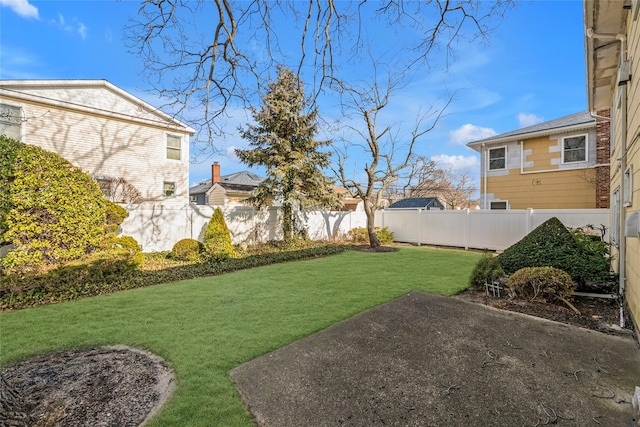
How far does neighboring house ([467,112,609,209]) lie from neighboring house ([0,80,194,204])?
12988mm

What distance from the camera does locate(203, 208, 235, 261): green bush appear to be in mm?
8286

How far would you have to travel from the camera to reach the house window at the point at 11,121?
9.62 m

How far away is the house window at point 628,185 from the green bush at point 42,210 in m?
9.78

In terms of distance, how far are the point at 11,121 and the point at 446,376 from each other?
1452 cm

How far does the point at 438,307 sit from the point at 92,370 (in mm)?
4279

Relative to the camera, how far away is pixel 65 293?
5.07 m

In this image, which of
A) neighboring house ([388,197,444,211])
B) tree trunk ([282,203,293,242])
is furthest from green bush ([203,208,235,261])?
neighboring house ([388,197,444,211])

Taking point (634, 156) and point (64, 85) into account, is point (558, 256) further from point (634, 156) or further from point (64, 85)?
point (64, 85)

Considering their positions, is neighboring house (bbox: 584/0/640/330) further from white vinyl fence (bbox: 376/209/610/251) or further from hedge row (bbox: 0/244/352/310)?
hedge row (bbox: 0/244/352/310)

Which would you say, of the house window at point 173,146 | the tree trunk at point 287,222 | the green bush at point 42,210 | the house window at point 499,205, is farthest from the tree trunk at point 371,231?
the house window at point 173,146

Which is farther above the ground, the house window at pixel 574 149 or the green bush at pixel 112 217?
the house window at pixel 574 149

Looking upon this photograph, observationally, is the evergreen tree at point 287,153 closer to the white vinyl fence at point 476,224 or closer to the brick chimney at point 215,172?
the white vinyl fence at point 476,224

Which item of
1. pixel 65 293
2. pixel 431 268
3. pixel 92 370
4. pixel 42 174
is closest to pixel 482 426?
pixel 92 370

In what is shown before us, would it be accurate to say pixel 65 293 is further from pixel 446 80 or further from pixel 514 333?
pixel 446 80
